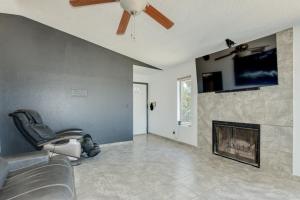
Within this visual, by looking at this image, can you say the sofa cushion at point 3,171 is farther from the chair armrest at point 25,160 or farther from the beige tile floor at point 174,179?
the beige tile floor at point 174,179

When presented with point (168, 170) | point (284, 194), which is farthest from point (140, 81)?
point (284, 194)

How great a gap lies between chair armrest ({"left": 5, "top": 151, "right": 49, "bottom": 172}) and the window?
11.3 feet

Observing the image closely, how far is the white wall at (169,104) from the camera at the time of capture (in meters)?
4.50

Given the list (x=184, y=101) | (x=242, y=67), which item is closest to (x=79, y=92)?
(x=184, y=101)

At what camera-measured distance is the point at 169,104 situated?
5367 millimetres

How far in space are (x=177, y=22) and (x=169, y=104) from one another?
2873 millimetres

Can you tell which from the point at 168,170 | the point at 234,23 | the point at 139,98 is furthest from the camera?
the point at 139,98

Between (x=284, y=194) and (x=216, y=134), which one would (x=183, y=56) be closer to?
(x=216, y=134)

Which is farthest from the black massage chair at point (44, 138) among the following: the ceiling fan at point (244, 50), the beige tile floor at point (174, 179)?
the ceiling fan at point (244, 50)

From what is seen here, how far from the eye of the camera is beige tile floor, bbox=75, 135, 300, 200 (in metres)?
2.19

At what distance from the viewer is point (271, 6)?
2.21 m

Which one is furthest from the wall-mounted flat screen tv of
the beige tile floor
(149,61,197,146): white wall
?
the beige tile floor

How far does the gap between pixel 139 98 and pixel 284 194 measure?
185 inches

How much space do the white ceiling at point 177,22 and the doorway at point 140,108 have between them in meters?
1.76
